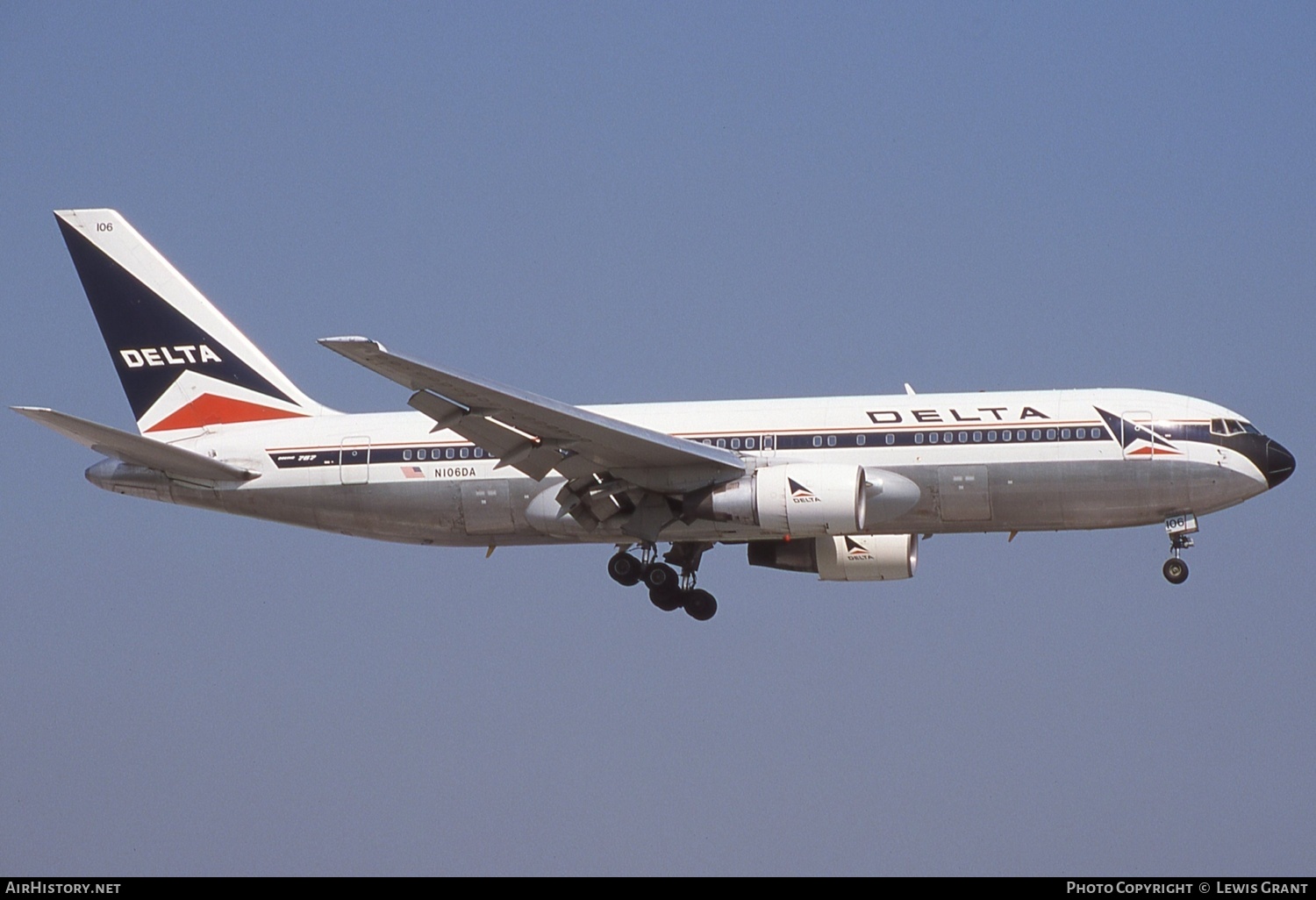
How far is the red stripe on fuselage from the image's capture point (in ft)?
150

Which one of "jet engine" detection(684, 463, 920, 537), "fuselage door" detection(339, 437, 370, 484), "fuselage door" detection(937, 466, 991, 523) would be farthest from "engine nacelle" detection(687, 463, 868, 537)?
"fuselage door" detection(339, 437, 370, 484)

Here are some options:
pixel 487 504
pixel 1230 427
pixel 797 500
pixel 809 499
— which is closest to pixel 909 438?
pixel 809 499

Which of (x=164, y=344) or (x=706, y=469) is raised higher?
(x=164, y=344)

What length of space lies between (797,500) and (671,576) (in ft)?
17.3

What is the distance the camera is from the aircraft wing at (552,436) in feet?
125

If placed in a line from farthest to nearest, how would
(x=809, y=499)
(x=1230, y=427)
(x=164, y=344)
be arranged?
1. (x=164, y=344)
2. (x=1230, y=427)
3. (x=809, y=499)

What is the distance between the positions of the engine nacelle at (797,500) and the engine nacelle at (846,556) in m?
4.01

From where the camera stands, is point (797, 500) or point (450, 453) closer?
point (797, 500)

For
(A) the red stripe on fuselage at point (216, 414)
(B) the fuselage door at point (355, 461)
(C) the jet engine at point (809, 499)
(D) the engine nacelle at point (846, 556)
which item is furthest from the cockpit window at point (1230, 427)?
(A) the red stripe on fuselage at point (216, 414)

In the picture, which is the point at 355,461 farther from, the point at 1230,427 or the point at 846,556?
the point at 1230,427

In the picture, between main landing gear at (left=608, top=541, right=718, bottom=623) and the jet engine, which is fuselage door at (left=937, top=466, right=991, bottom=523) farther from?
main landing gear at (left=608, top=541, right=718, bottom=623)

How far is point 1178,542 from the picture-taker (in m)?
42.2

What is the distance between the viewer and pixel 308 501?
1747 inches
